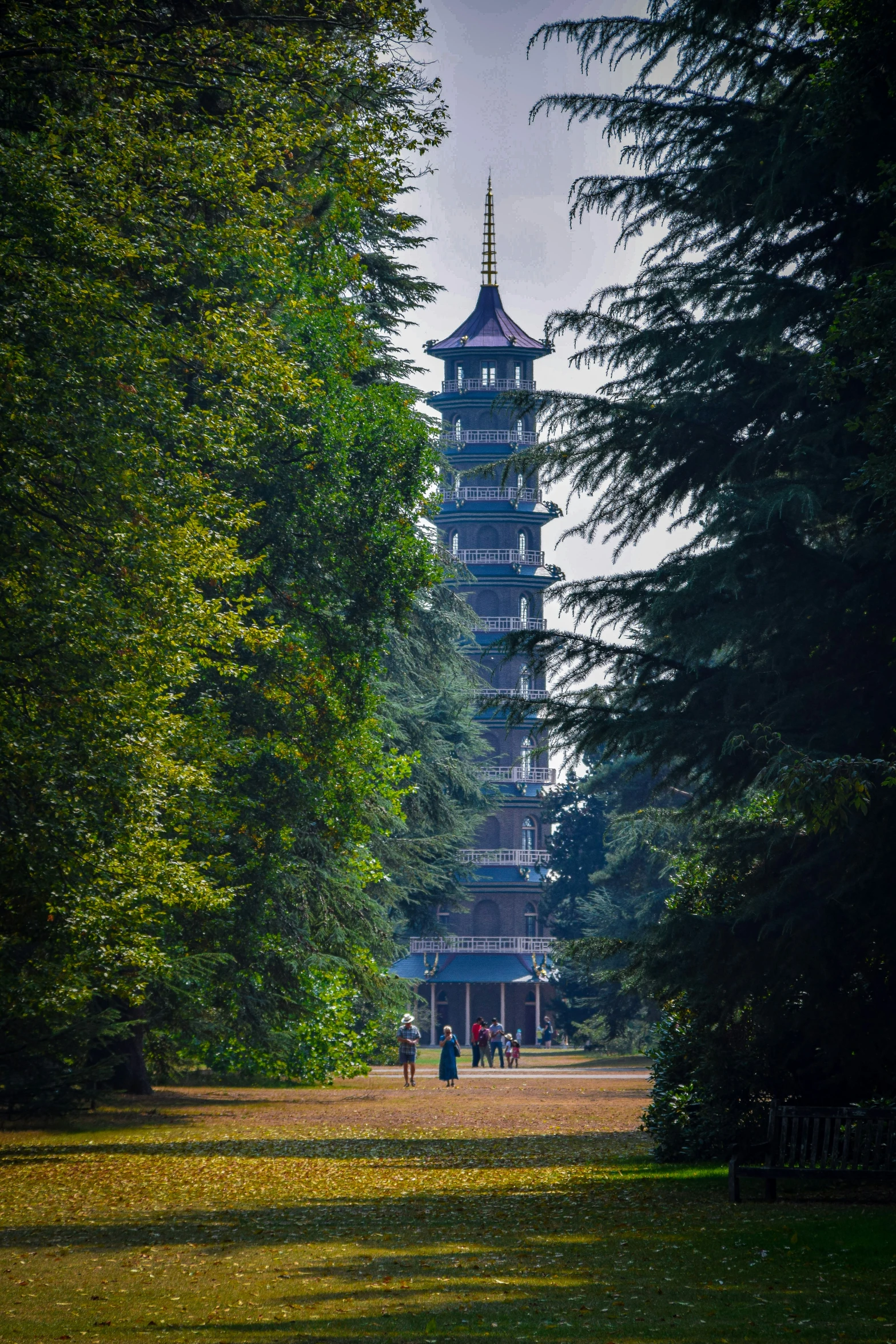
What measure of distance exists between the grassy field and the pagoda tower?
50.6m

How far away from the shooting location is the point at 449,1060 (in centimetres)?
3225

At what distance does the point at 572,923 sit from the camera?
61.7 metres

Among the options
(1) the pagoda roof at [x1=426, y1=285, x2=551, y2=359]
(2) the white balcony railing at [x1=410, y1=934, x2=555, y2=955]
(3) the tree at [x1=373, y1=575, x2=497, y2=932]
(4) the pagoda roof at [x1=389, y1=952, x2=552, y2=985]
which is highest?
(1) the pagoda roof at [x1=426, y1=285, x2=551, y2=359]

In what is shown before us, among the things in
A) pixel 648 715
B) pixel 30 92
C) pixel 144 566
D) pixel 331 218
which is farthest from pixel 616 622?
pixel 331 218

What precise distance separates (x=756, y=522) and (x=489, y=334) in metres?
62.1

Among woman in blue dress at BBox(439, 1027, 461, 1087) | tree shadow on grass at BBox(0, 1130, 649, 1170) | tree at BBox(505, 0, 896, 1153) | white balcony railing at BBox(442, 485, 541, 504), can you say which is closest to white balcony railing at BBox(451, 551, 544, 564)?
white balcony railing at BBox(442, 485, 541, 504)

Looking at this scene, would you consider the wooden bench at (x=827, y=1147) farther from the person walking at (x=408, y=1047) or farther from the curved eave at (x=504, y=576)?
the curved eave at (x=504, y=576)

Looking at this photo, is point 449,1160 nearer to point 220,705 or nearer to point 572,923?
point 220,705

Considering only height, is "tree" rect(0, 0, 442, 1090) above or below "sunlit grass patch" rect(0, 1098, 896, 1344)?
above

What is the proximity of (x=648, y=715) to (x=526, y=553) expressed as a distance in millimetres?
58456

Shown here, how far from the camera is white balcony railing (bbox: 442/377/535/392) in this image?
72250 millimetres

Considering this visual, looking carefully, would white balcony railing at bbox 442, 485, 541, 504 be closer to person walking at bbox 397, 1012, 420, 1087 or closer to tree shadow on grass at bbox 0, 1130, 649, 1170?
person walking at bbox 397, 1012, 420, 1087

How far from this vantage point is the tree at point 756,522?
12.5 meters

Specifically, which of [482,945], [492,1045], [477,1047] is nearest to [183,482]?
[477,1047]
